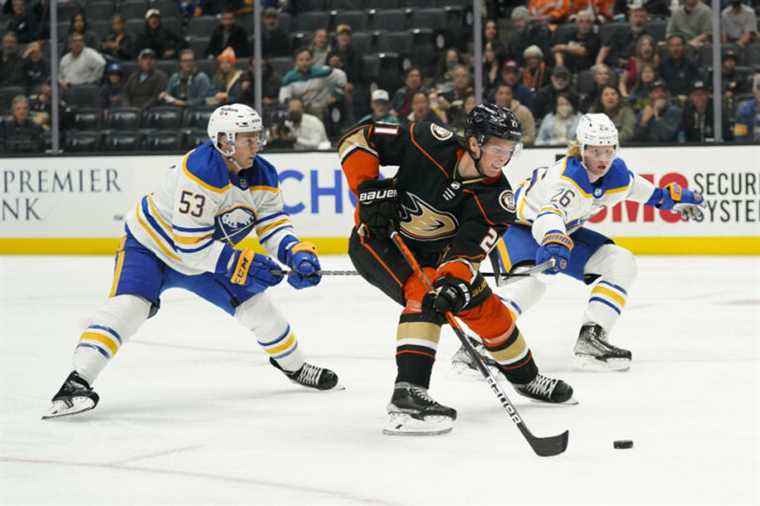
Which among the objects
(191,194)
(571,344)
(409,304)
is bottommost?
(571,344)

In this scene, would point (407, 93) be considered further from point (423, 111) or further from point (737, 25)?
point (737, 25)

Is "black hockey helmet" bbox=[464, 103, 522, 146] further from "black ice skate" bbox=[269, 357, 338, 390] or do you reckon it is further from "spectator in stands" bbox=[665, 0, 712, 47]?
"spectator in stands" bbox=[665, 0, 712, 47]

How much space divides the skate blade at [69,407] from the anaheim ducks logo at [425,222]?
1129 mm

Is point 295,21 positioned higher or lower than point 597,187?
higher

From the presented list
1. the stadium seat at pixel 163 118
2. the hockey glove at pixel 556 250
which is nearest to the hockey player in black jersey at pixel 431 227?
the hockey glove at pixel 556 250

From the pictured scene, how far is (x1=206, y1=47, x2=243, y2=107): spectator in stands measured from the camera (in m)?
9.88

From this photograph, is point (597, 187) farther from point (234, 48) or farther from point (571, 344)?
point (234, 48)

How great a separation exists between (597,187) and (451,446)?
71.1 inches

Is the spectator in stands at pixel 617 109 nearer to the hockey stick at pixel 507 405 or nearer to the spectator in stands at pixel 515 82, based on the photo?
the spectator in stands at pixel 515 82

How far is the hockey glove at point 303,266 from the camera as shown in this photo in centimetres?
421

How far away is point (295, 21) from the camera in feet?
32.8

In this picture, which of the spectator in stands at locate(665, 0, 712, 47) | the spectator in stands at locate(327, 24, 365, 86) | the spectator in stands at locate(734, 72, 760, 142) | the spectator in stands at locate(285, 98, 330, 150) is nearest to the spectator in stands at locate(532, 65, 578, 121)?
the spectator in stands at locate(665, 0, 712, 47)

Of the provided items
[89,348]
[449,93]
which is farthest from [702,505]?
[449,93]

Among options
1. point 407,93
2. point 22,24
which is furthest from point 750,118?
point 22,24
